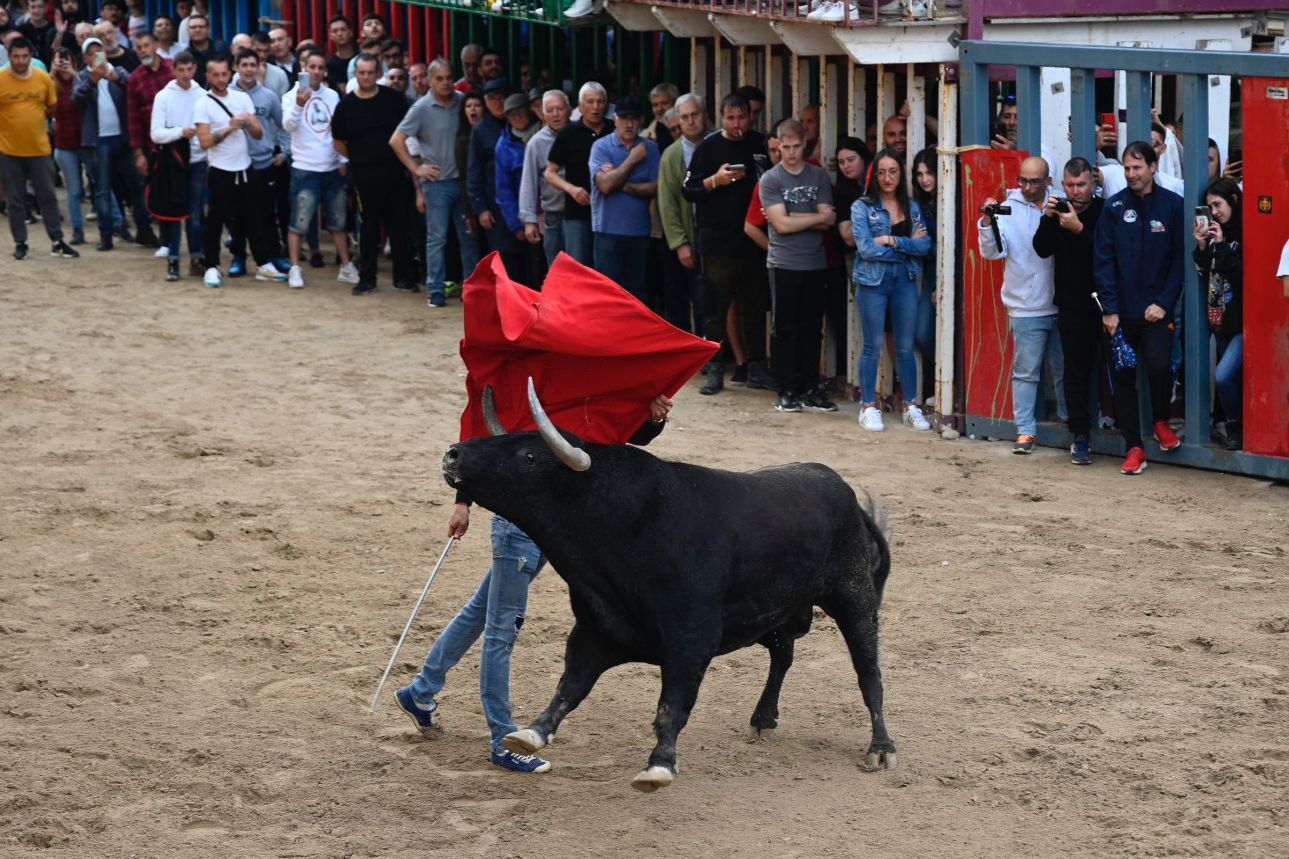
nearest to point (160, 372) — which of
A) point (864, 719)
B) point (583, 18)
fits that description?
point (583, 18)

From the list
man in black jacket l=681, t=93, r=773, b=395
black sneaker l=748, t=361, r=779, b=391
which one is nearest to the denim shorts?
man in black jacket l=681, t=93, r=773, b=395

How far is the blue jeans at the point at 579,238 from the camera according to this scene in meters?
14.0

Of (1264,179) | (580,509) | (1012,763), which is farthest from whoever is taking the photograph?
(1264,179)

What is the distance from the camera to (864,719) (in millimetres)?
7316

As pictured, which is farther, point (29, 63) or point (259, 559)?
point (29, 63)

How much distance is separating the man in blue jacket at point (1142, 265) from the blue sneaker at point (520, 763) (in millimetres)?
5456

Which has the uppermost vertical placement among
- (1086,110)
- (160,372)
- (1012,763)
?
(1086,110)

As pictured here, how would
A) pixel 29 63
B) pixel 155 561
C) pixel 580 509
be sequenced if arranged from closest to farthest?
pixel 580 509
pixel 155 561
pixel 29 63

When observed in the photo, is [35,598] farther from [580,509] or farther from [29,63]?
[29,63]

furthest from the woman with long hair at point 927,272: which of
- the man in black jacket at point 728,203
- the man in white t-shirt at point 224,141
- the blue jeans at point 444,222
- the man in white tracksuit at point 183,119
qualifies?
the man in white tracksuit at point 183,119

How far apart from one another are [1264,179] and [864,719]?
189 inches

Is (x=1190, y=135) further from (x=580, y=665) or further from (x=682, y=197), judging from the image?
(x=580, y=665)

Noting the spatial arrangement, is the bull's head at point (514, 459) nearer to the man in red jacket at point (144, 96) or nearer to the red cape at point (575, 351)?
the red cape at point (575, 351)

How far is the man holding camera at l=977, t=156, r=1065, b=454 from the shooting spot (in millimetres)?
11070
